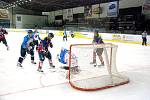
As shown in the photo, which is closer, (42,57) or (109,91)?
(109,91)

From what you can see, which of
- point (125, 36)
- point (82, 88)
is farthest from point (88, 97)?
point (125, 36)

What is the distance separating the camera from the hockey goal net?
466 cm

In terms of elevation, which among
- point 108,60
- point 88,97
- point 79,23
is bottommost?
point 88,97

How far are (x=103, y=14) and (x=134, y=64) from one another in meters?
17.9

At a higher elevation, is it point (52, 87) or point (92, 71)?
point (92, 71)

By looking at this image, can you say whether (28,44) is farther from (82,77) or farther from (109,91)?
(109,91)

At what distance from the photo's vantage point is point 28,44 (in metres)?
5.96

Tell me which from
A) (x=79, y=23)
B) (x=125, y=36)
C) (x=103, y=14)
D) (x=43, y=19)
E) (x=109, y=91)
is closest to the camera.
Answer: (x=109, y=91)

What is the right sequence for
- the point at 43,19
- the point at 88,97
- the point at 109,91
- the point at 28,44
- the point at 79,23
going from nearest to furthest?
the point at 88,97
the point at 109,91
the point at 28,44
the point at 79,23
the point at 43,19

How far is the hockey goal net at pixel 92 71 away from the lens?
4663 mm

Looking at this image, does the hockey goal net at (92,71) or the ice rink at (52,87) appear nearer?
the ice rink at (52,87)

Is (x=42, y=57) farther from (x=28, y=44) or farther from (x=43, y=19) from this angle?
(x=43, y=19)

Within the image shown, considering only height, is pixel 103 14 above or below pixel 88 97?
above

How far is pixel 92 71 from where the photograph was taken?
5543 mm
